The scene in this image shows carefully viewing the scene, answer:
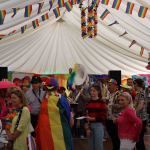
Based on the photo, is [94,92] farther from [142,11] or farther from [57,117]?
[142,11]

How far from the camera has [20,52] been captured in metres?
12.4

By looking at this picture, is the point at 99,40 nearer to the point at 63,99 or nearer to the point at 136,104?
the point at 136,104

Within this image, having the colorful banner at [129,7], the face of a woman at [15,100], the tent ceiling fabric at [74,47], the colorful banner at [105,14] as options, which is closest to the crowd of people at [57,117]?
the face of a woman at [15,100]

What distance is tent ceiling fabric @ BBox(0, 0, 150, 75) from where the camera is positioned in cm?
930

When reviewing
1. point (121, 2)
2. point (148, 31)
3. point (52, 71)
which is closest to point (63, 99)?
point (121, 2)

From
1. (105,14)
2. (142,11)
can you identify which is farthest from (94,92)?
(105,14)

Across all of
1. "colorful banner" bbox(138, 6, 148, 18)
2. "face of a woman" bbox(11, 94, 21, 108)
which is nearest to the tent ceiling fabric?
"colorful banner" bbox(138, 6, 148, 18)

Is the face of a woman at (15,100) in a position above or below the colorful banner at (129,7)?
below

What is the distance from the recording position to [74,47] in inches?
520

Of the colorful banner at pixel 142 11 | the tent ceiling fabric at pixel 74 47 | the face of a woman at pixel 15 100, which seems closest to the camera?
the face of a woman at pixel 15 100

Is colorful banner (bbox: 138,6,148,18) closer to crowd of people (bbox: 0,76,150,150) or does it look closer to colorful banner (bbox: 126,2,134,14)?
colorful banner (bbox: 126,2,134,14)

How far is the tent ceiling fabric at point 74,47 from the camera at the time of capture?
30.5 feet

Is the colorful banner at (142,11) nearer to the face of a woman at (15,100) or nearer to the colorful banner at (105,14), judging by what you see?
the colorful banner at (105,14)

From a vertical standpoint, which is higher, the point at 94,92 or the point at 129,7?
the point at 129,7
